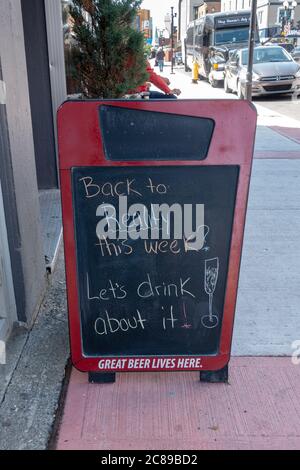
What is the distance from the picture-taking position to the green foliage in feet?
20.5

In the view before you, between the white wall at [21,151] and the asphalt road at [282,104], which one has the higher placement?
the white wall at [21,151]

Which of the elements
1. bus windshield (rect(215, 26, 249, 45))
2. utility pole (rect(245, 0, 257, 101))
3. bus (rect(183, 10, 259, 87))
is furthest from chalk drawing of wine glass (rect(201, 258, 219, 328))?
bus windshield (rect(215, 26, 249, 45))

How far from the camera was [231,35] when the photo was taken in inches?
931

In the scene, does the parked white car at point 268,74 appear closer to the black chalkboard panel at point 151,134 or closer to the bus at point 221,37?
the bus at point 221,37

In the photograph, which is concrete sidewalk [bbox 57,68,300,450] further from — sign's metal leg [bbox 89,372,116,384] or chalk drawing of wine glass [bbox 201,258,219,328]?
chalk drawing of wine glass [bbox 201,258,219,328]

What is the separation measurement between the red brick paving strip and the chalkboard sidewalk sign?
0.12 m

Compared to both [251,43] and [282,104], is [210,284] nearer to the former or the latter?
[251,43]

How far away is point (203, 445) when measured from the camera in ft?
7.79

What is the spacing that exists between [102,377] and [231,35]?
23523 mm

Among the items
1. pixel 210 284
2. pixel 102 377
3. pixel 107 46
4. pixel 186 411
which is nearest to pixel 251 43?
pixel 107 46

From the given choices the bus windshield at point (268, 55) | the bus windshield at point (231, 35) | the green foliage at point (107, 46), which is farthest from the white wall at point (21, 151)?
the bus windshield at point (231, 35)

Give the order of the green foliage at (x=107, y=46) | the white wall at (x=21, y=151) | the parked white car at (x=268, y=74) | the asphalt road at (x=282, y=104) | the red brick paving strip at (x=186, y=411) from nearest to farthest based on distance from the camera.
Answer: the red brick paving strip at (x=186, y=411)
the white wall at (x=21, y=151)
the green foliage at (x=107, y=46)
the asphalt road at (x=282, y=104)
the parked white car at (x=268, y=74)

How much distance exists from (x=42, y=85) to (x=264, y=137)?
19.4ft

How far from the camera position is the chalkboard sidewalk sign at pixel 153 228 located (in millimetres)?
2309
